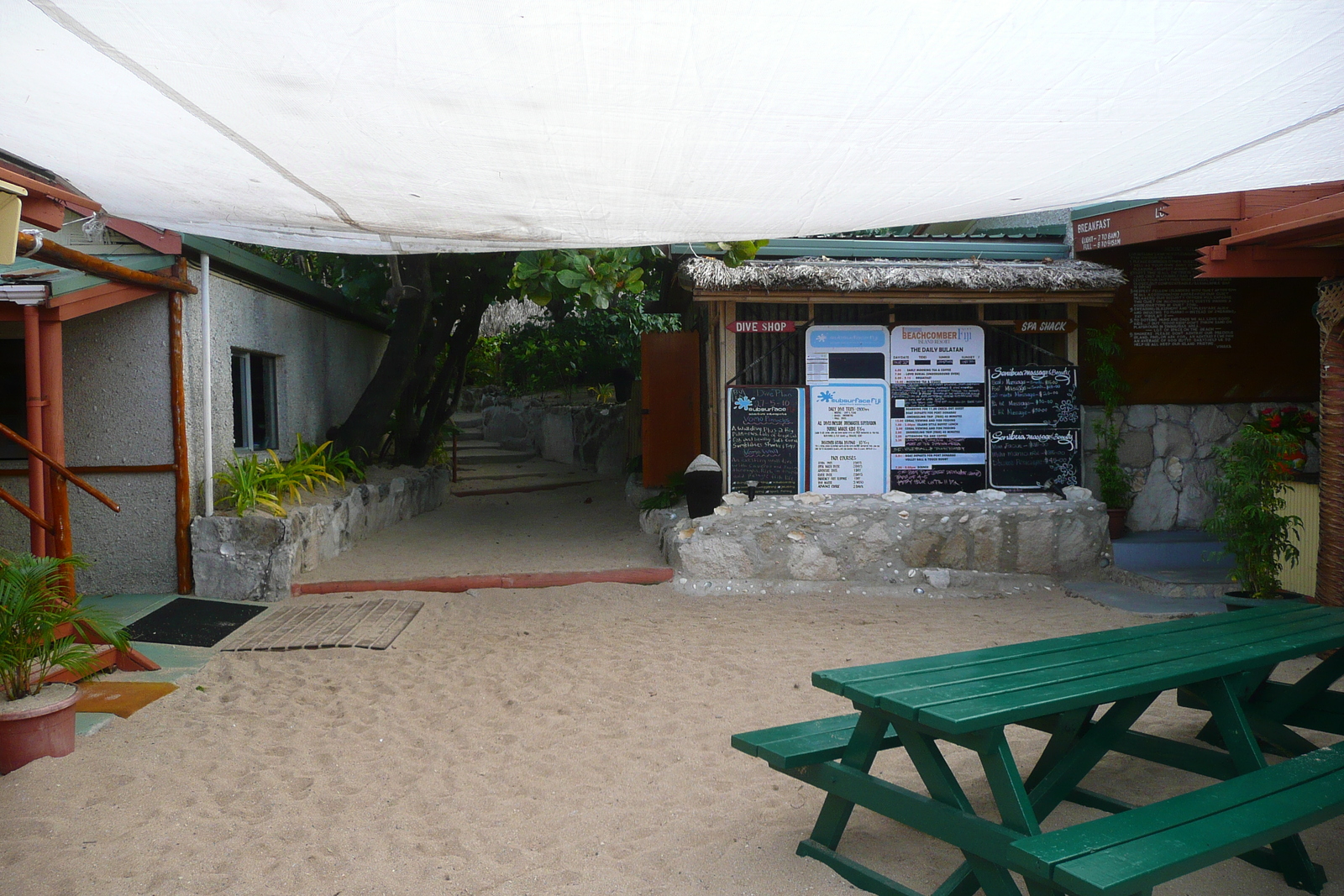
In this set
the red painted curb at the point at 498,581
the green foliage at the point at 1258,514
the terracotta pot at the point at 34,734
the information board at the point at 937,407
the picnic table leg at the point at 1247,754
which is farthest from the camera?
the information board at the point at 937,407

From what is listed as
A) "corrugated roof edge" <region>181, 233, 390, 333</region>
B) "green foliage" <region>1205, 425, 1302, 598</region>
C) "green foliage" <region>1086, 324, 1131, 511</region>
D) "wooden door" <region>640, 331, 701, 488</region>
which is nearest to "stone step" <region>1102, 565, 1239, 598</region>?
"green foliage" <region>1205, 425, 1302, 598</region>

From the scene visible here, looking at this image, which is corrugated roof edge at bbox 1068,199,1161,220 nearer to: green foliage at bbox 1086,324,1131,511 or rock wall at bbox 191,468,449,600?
green foliage at bbox 1086,324,1131,511

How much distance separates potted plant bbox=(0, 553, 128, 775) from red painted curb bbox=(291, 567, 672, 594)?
8.86ft

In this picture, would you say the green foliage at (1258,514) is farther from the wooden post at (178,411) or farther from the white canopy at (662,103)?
the wooden post at (178,411)

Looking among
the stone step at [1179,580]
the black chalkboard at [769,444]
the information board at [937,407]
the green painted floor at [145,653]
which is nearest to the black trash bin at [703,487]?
the black chalkboard at [769,444]

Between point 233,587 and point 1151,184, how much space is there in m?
6.32

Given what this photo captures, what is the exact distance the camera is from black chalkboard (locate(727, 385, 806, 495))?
25.1ft

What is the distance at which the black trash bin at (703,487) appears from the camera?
7367 mm

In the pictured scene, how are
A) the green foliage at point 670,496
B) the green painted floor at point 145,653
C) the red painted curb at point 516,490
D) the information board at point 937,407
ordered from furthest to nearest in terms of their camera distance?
the red painted curb at point 516,490 < the green foliage at point 670,496 < the information board at point 937,407 < the green painted floor at point 145,653

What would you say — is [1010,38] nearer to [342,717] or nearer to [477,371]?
[342,717]

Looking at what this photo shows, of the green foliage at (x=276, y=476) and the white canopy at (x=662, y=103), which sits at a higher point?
the white canopy at (x=662, y=103)

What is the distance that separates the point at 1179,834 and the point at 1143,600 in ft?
16.4

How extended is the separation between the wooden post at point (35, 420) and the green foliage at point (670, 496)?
497cm

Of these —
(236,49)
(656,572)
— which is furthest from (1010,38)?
(656,572)
